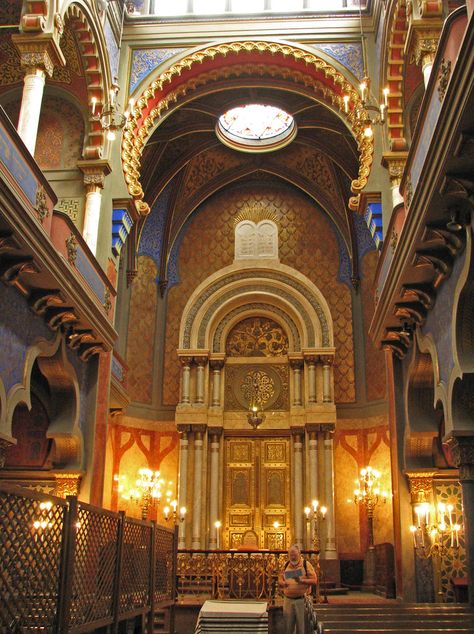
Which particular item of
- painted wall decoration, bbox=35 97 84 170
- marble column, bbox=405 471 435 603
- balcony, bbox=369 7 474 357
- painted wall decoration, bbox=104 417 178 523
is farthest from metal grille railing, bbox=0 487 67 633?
painted wall decoration, bbox=104 417 178 523

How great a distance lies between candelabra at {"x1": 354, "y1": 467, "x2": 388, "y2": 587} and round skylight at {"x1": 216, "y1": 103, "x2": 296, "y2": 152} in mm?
8484

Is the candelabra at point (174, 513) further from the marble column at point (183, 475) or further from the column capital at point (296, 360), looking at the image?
the column capital at point (296, 360)

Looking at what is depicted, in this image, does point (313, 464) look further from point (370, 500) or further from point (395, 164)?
point (395, 164)

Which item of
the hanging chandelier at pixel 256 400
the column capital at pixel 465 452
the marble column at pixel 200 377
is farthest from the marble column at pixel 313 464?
the column capital at pixel 465 452

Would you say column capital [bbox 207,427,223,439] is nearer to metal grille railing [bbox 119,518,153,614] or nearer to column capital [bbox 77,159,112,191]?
column capital [bbox 77,159,112,191]

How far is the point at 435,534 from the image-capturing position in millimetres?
10422

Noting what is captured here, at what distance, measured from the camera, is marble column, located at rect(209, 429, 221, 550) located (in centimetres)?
1589

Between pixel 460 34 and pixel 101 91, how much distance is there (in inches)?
320

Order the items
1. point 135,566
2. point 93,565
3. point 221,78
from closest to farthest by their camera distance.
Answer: point 93,565 < point 135,566 < point 221,78

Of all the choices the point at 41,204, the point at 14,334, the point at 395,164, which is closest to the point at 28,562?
the point at 14,334

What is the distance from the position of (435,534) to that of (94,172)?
831 centimetres

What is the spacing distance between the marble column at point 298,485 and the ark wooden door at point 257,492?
0.46 metres

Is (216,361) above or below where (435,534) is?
above

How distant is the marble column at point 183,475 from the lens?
15719mm
